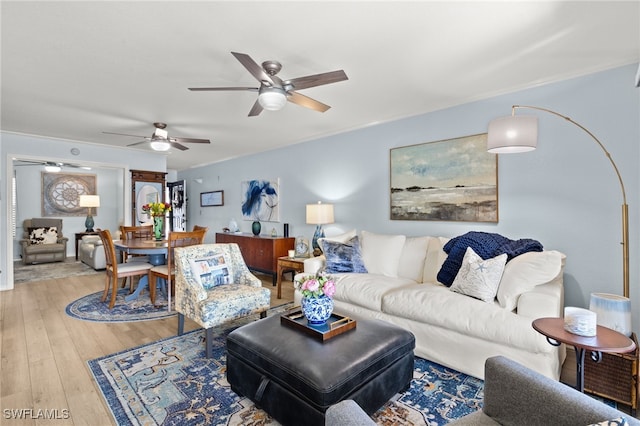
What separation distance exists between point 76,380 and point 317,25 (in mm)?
2936

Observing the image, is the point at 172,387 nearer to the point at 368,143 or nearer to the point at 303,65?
the point at 303,65

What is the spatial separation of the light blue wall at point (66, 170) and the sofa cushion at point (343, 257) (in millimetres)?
4495

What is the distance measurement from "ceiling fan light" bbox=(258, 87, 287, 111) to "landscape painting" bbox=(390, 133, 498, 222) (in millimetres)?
1989

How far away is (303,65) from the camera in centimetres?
262

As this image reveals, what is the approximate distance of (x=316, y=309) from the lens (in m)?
2.00

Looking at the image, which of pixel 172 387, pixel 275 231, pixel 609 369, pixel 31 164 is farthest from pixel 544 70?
pixel 31 164

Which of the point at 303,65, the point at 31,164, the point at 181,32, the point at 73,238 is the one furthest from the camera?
the point at 73,238

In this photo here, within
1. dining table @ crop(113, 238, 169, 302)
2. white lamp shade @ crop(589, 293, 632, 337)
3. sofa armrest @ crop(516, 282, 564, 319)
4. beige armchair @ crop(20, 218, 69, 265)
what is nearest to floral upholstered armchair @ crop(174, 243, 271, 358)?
dining table @ crop(113, 238, 169, 302)

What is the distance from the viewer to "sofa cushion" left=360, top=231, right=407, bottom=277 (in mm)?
3475

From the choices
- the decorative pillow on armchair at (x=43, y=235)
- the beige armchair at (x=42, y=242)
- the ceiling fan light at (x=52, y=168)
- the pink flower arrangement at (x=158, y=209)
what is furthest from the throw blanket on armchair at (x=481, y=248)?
the ceiling fan light at (x=52, y=168)

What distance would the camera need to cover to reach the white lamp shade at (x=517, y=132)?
7.22 ft

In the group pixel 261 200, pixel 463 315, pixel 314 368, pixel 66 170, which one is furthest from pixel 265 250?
pixel 66 170

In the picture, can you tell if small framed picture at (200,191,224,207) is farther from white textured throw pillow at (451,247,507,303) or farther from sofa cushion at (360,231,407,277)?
white textured throw pillow at (451,247,507,303)

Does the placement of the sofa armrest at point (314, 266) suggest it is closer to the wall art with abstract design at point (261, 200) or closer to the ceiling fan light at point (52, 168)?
the wall art with abstract design at point (261, 200)
